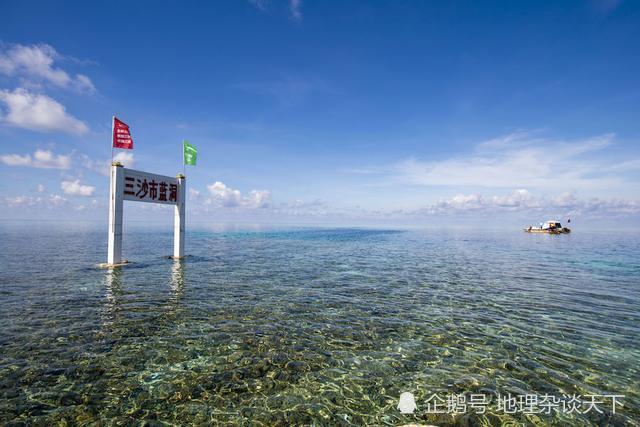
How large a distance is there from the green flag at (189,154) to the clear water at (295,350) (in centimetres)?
1497

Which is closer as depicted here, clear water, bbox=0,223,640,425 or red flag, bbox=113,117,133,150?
clear water, bbox=0,223,640,425

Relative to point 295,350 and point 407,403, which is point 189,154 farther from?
point 407,403

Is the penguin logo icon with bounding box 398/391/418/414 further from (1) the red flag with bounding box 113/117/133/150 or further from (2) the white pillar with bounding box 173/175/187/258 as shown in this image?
(2) the white pillar with bounding box 173/175/187/258

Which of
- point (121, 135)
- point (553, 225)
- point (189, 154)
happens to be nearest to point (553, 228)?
point (553, 225)

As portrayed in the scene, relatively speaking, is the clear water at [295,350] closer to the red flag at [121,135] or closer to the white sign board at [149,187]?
the white sign board at [149,187]

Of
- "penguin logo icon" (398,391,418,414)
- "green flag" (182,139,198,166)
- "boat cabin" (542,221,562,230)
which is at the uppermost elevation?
"green flag" (182,139,198,166)

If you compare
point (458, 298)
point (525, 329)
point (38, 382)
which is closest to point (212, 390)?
point (38, 382)

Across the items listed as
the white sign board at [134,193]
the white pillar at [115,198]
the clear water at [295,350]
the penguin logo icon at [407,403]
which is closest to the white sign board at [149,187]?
the white sign board at [134,193]

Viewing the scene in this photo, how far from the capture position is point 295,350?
10453 mm

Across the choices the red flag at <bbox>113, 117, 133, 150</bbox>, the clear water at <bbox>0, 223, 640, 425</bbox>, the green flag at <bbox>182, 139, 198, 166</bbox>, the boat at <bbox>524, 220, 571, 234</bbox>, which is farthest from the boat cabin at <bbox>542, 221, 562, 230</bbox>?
the red flag at <bbox>113, 117, 133, 150</bbox>

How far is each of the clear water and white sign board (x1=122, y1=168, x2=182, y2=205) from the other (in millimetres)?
8766

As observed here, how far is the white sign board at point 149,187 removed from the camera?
2608 cm

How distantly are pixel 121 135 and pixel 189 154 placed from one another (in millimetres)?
7097

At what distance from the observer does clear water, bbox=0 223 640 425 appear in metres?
7.23
